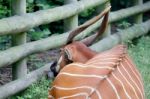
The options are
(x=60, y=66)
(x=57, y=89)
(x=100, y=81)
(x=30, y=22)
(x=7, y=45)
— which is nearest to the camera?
(x=100, y=81)

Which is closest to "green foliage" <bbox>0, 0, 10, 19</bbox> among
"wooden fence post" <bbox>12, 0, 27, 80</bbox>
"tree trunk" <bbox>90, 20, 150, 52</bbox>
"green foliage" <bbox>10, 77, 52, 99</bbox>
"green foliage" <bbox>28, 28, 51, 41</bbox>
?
"green foliage" <bbox>28, 28, 51, 41</bbox>

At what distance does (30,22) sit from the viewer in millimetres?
4949

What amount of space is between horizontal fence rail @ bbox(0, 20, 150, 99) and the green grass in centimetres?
9

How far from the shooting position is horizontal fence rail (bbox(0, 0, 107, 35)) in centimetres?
459

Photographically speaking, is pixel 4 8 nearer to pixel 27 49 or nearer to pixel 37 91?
pixel 27 49

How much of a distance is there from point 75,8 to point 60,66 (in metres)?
2.80

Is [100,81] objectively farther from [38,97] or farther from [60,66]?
[38,97]

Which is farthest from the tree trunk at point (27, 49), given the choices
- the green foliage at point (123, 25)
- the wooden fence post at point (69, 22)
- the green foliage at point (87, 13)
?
the green foliage at point (123, 25)

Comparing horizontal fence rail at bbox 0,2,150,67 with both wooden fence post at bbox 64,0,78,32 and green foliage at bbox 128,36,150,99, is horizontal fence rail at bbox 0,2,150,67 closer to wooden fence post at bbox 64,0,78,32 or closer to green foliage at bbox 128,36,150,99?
wooden fence post at bbox 64,0,78,32

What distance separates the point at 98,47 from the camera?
6738 mm

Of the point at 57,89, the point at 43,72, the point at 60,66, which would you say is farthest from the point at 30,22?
the point at 57,89

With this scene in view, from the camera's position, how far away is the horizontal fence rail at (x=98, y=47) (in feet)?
15.5

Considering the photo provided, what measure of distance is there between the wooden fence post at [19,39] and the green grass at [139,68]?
0.65ft

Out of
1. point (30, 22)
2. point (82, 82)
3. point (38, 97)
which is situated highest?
point (82, 82)
